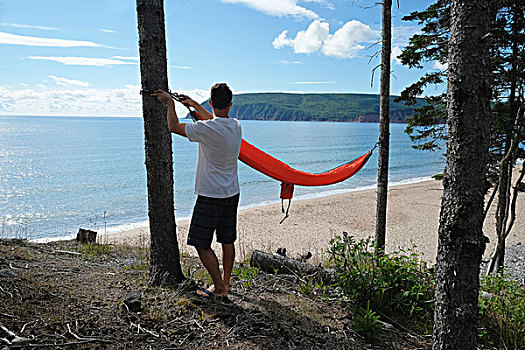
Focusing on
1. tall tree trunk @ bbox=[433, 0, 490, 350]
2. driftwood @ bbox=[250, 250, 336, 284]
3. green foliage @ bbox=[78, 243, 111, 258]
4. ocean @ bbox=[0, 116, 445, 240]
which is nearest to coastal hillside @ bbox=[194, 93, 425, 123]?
ocean @ bbox=[0, 116, 445, 240]

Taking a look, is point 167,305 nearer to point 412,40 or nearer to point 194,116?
point 194,116

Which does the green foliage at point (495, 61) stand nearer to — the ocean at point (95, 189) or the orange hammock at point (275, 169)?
the ocean at point (95, 189)

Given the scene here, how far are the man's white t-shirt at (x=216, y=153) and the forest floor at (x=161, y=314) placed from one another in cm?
81

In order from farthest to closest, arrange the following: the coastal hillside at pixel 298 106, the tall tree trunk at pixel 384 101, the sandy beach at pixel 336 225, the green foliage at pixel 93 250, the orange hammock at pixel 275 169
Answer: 1. the coastal hillside at pixel 298 106
2. the sandy beach at pixel 336 225
3. the tall tree trunk at pixel 384 101
4. the green foliage at pixel 93 250
5. the orange hammock at pixel 275 169

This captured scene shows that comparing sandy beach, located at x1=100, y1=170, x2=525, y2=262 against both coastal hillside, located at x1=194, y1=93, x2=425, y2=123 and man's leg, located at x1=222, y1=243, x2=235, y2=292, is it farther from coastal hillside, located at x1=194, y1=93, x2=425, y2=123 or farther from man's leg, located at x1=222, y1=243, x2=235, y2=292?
coastal hillside, located at x1=194, y1=93, x2=425, y2=123

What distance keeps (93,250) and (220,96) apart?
9.02 ft

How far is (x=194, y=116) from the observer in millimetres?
2969

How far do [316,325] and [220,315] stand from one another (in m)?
0.64

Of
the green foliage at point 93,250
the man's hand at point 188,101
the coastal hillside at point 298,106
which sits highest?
the coastal hillside at point 298,106

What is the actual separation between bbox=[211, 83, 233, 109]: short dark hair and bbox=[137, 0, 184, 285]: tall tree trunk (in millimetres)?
524

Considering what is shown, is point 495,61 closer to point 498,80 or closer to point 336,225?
point 498,80

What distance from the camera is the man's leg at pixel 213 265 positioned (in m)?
2.73

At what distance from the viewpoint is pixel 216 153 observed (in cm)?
261

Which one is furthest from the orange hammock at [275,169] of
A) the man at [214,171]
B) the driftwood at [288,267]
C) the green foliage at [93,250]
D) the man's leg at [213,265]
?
the green foliage at [93,250]
